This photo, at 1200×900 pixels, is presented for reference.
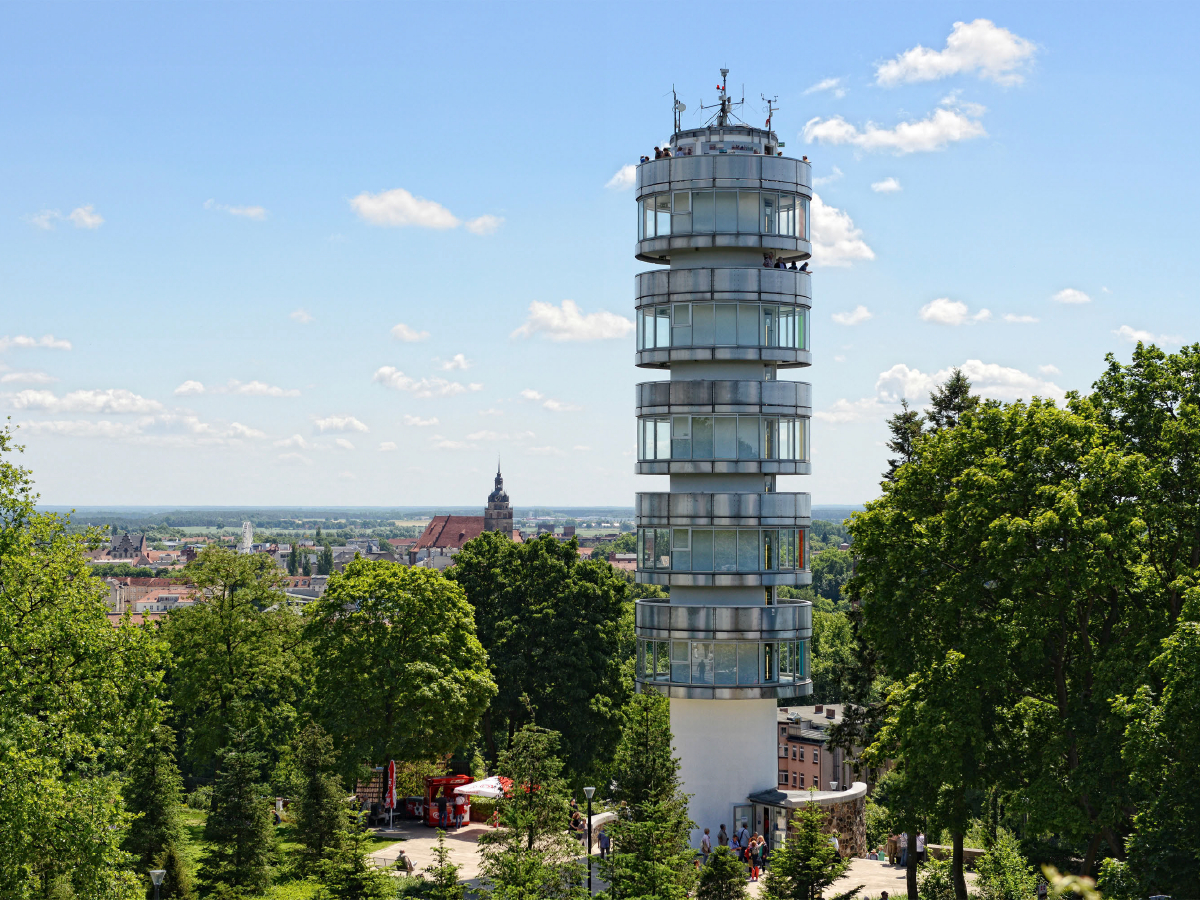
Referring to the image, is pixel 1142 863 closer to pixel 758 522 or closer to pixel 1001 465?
pixel 1001 465

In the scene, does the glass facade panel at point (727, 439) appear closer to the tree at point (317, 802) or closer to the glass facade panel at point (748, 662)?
the glass facade panel at point (748, 662)

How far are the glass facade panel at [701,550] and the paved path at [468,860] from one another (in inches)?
492

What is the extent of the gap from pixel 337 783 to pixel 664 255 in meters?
25.2

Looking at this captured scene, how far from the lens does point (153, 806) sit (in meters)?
44.1

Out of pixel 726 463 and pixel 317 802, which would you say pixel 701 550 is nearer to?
pixel 726 463

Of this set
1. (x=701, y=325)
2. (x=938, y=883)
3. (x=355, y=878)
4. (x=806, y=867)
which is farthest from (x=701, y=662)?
(x=355, y=878)

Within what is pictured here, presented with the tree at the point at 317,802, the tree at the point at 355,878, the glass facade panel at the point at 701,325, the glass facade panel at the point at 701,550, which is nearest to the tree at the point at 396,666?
the tree at the point at 317,802

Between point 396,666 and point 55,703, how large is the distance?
21.2 meters

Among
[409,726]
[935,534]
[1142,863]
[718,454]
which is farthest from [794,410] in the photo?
[1142,863]

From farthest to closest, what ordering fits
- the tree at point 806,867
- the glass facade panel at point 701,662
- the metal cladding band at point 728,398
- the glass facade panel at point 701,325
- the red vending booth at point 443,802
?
1. the red vending booth at point 443,802
2. the glass facade panel at point 701,325
3. the metal cladding band at point 728,398
4. the glass facade panel at point 701,662
5. the tree at point 806,867

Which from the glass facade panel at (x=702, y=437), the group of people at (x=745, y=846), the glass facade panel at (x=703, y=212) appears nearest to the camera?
the group of people at (x=745, y=846)

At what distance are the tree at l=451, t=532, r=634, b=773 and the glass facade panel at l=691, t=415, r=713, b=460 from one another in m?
13.4

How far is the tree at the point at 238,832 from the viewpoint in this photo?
143 ft

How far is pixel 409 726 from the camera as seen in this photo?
56.2 meters
